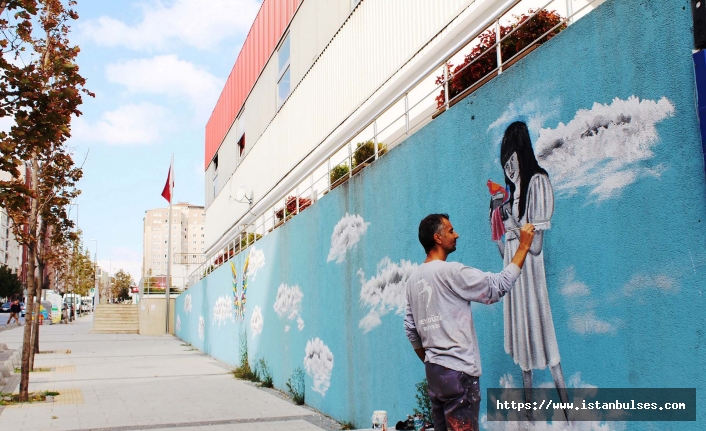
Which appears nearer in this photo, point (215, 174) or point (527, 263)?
point (527, 263)

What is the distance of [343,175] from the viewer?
29.3 feet

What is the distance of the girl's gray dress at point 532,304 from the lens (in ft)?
13.5

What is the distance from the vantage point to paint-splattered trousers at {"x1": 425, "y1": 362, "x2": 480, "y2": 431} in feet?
11.5

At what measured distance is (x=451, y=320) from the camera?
143 inches

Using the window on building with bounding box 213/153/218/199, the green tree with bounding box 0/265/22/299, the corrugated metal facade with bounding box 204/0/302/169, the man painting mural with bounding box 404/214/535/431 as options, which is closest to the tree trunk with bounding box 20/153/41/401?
the corrugated metal facade with bounding box 204/0/302/169

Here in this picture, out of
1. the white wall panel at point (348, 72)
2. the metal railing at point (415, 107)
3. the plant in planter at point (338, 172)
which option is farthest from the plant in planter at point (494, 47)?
the plant in planter at point (338, 172)

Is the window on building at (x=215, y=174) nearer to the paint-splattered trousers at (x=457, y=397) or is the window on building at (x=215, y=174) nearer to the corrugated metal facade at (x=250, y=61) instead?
the corrugated metal facade at (x=250, y=61)

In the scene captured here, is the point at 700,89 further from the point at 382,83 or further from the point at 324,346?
the point at 382,83

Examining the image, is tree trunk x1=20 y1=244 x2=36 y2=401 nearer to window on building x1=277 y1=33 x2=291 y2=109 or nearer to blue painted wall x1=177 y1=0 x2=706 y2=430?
blue painted wall x1=177 y1=0 x2=706 y2=430

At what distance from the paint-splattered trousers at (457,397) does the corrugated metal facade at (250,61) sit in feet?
41.6

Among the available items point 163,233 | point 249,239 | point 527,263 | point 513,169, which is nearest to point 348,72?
point 249,239

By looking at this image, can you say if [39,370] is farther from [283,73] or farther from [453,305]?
[453,305]

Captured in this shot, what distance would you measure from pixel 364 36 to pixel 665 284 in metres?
8.41

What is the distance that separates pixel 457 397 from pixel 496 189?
1.72 meters
